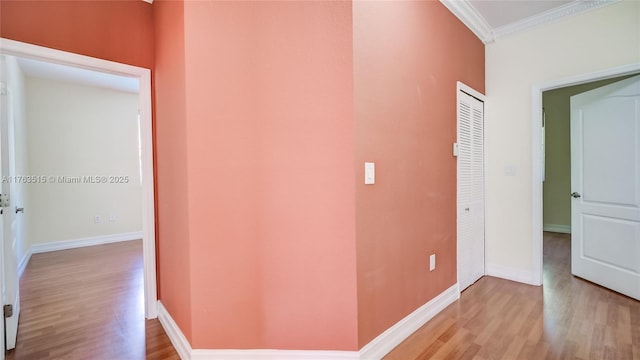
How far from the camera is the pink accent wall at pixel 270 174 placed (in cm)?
170

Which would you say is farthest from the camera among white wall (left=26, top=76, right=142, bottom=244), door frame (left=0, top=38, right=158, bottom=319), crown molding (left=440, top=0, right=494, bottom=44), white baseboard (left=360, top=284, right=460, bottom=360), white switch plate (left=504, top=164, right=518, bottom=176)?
white wall (left=26, top=76, right=142, bottom=244)

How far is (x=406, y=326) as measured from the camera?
6.89 ft

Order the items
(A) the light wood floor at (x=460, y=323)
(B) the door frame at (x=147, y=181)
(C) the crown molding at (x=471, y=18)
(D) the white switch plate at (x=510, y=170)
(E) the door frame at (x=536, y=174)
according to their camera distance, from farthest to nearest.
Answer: (D) the white switch plate at (x=510, y=170) < (E) the door frame at (x=536, y=174) < (C) the crown molding at (x=471, y=18) < (B) the door frame at (x=147, y=181) < (A) the light wood floor at (x=460, y=323)

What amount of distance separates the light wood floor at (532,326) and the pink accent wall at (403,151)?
9.7 inches

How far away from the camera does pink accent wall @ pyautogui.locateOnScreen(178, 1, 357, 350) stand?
5.57 ft

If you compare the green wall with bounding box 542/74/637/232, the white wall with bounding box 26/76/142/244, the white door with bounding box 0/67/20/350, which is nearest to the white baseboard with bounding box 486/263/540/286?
the green wall with bounding box 542/74/637/232

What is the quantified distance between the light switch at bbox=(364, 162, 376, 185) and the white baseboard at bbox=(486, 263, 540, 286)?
7.94 feet

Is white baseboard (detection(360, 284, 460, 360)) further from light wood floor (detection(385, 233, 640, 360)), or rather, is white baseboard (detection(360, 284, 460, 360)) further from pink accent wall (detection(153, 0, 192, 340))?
pink accent wall (detection(153, 0, 192, 340))

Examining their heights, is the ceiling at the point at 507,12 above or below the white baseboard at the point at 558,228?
above

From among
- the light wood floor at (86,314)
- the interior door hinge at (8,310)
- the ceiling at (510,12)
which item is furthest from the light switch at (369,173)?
the interior door hinge at (8,310)

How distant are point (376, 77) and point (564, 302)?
2.71 metres

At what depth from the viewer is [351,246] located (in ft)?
5.54

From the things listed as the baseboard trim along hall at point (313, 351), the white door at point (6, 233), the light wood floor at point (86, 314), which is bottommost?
the light wood floor at point (86, 314)

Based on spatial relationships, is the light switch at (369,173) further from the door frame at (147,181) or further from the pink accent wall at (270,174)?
the door frame at (147,181)
